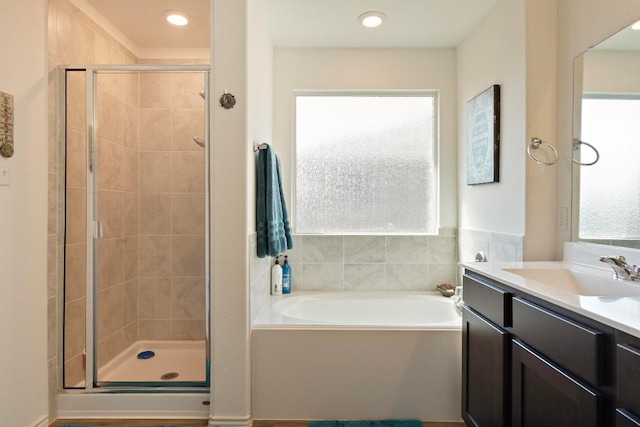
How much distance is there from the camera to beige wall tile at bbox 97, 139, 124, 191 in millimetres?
2195

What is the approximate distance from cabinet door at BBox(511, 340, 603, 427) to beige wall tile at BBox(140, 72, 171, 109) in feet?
8.82

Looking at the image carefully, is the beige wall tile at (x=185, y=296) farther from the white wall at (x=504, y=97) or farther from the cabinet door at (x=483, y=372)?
the white wall at (x=504, y=97)

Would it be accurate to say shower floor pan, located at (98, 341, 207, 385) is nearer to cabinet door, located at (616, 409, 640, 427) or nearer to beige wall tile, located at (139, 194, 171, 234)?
beige wall tile, located at (139, 194, 171, 234)

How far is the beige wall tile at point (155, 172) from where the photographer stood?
273cm

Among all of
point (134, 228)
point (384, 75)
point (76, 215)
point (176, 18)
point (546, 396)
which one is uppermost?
point (176, 18)

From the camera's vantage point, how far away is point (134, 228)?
271 cm

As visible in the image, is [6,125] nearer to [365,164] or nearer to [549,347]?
[365,164]

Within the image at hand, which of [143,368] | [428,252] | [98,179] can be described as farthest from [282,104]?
[143,368]

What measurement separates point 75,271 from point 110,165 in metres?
0.71

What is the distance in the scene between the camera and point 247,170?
6.11ft

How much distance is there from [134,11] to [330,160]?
160cm

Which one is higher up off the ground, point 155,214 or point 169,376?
point 155,214

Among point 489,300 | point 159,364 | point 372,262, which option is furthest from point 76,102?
point 489,300

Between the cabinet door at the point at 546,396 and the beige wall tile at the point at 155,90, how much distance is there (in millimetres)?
2689
